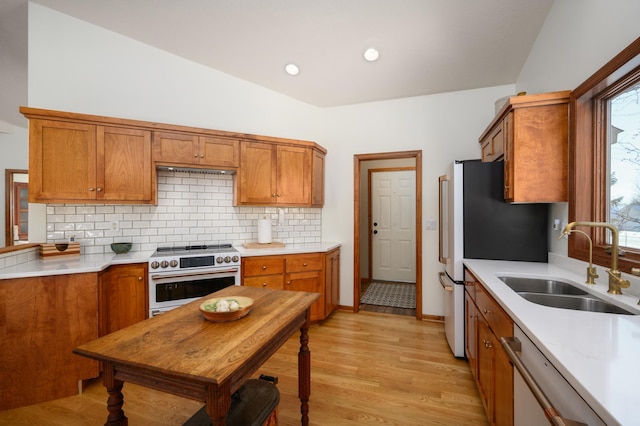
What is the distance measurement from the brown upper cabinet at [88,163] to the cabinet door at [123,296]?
2.28 feet

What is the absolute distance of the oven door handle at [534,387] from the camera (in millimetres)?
735

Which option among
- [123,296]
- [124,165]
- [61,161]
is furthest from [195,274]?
[61,161]

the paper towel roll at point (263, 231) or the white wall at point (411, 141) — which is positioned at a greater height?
the white wall at point (411, 141)

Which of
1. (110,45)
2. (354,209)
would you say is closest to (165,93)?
(110,45)

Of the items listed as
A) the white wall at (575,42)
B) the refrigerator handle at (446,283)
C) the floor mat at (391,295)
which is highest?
the white wall at (575,42)

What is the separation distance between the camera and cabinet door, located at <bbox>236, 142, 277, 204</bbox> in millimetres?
3201

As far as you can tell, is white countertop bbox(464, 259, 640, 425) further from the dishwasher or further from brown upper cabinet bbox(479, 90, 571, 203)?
brown upper cabinet bbox(479, 90, 571, 203)

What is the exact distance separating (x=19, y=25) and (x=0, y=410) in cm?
338

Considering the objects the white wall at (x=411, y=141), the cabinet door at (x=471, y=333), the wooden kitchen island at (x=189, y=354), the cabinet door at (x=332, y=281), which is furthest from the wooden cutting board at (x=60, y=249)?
the cabinet door at (x=471, y=333)

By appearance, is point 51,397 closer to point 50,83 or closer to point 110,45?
point 50,83

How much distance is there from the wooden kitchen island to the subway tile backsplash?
6.39 ft

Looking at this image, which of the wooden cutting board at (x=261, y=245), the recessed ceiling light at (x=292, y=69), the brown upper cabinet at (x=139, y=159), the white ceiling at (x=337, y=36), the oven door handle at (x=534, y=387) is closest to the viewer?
the oven door handle at (x=534, y=387)

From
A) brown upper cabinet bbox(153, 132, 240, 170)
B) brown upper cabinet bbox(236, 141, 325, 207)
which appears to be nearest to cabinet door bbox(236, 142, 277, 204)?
brown upper cabinet bbox(236, 141, 325, 207)

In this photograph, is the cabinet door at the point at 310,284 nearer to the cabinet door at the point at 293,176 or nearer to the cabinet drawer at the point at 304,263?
the cabinet drawer at the point at 304,263
